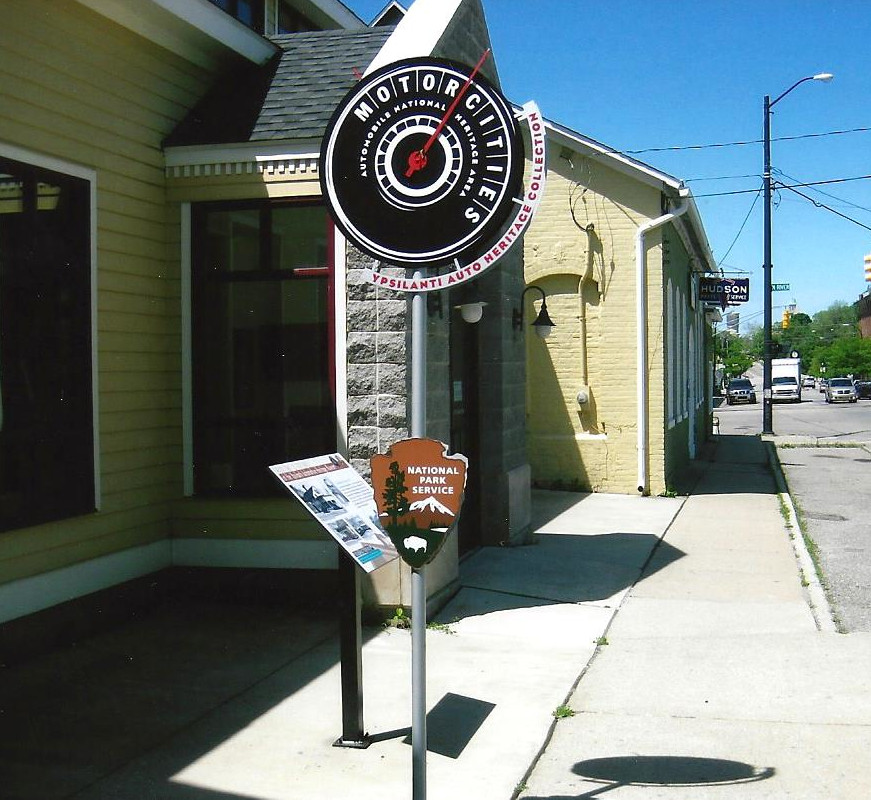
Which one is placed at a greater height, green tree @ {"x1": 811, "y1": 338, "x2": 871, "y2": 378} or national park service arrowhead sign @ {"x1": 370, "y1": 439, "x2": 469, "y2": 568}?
green tree @ {"x1": 811, "y1": 338, "x2": 871, "y2": 378}

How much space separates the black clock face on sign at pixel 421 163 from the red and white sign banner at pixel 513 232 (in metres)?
0.07

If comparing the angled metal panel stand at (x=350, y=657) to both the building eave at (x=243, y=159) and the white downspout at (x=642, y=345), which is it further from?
the white downspout at (x=642, y=345)

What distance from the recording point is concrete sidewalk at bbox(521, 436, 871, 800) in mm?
4492

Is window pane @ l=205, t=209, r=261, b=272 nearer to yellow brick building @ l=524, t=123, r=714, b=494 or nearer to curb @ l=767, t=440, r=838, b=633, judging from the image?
curb @ l=767, t=440, r=838, b=633

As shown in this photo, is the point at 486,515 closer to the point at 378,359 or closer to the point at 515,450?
the point at 515,450

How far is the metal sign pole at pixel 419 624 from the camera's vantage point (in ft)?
12.0

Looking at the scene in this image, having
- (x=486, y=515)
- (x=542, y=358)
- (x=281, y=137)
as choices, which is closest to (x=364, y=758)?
(x=281, y=137)

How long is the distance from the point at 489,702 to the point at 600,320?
10010 millimetres

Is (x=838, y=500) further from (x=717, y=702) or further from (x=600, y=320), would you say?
(x=717, y=702)

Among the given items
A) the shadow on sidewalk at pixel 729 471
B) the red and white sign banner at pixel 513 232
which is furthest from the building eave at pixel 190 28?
the shadow on sidewalk at pixel 729 471

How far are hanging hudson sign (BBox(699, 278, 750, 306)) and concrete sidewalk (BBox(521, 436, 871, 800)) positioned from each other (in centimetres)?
1482

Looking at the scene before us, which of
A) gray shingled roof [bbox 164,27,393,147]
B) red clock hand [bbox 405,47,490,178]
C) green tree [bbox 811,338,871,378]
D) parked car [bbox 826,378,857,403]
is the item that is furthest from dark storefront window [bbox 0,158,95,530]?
green tree [bbox 811,338,871,378]

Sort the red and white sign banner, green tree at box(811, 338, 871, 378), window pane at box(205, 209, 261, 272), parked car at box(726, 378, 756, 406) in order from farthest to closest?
green tree at box(811, 338, 871, 378) < parked car at box(726, 378, 756, 406) < window pane at box(205, 209, 261, 272) < the red and white sign banner

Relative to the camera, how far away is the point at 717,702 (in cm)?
552
